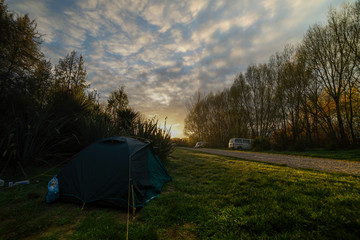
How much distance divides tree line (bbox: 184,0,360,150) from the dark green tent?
17.5m

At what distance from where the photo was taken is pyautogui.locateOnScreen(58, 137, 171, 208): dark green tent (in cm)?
312

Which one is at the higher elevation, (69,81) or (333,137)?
(69,81)

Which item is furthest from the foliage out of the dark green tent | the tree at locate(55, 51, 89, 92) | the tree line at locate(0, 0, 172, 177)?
the tree at locate(55, 51, 89, 92)

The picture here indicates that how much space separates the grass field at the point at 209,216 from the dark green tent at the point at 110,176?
0.82 ft

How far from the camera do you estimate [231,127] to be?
1123 inches

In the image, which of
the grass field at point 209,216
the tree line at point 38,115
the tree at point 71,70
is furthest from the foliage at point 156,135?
the tree at point 71,70

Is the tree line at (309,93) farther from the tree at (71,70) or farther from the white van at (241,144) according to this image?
the tree at (71,70)

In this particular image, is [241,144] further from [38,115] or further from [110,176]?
[38,115]

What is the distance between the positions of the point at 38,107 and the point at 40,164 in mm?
2131

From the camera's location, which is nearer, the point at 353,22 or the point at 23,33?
the point at 23,33

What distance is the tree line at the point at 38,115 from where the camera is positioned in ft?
16.4

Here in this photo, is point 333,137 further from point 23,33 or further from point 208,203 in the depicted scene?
point 23,33

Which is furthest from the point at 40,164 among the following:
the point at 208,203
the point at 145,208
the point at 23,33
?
the point at 23,33

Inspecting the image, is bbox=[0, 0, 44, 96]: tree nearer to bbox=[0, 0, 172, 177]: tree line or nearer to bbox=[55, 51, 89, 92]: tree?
bbox=[0, 0, 172, 177]: tree line
